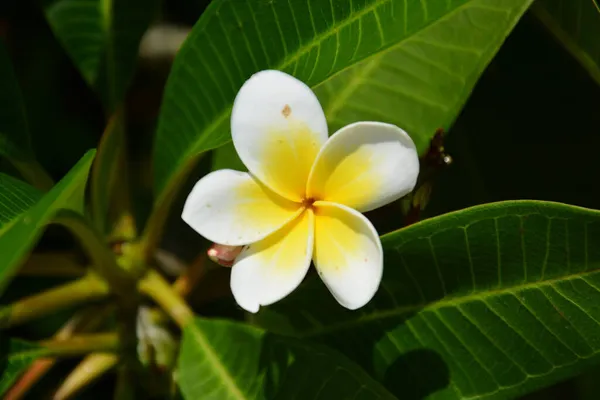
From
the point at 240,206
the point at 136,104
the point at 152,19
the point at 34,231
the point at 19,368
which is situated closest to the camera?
the point at 34,231

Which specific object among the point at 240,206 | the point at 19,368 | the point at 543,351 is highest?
the point at 240,206

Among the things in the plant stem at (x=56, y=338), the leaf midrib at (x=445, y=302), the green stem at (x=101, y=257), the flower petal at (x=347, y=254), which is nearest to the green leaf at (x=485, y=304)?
the leaf midrib at (x=445, y=302)

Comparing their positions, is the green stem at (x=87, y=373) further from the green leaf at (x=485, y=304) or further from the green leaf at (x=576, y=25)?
the green leaf at (x=576, y=25)

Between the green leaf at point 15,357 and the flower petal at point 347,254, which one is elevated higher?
the flower petal at point 347,254

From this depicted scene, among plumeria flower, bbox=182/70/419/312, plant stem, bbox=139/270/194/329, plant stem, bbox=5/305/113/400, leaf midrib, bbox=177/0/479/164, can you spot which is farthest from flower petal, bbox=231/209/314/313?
plant stem, bbox=5/305/113/400

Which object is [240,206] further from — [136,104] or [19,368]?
[136,104]

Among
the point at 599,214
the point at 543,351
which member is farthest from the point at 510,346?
the point at 599,214

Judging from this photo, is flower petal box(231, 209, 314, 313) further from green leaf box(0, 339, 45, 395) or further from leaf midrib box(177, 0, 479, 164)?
green leaf box(0, 339, 45, 395)

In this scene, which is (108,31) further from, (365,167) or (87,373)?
(365,167)
